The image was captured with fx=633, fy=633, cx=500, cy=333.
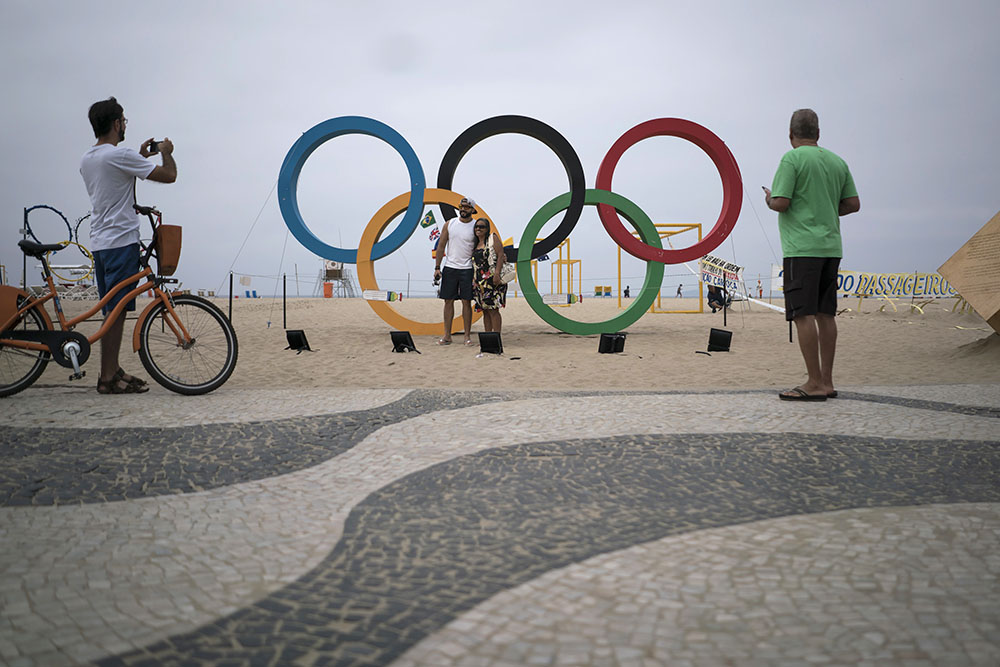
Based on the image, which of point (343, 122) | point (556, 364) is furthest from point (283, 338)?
point (556, 364)

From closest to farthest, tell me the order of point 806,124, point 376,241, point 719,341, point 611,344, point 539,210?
1. point 806,124
2. point 611,344
3. point 719,341
4. point 539,210
5. point 376,241

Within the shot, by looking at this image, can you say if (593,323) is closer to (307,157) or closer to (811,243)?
(307,157)

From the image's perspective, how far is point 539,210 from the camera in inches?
409

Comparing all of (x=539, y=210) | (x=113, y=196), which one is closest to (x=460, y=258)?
(x=539, y=210)

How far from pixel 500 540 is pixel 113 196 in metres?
4.14

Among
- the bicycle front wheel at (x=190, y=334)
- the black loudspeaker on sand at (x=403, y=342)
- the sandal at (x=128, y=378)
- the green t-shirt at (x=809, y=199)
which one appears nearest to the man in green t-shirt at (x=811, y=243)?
the green t-shirt at (x=809, y=199)

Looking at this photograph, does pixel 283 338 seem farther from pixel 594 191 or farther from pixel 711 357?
pixel 711 357

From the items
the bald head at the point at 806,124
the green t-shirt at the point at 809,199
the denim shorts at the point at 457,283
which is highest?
the bald head at the point at 806,124

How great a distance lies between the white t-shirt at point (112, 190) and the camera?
452cm

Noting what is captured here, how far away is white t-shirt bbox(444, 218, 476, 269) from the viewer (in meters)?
8.95

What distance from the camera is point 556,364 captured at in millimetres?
7586

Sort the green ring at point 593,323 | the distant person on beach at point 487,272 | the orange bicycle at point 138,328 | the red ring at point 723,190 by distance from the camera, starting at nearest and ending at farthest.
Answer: the orange bicycle at point 138,328 → the distant person on beach at point 487,272 → the green ring at point 593,323 → the red ring at point 723,190

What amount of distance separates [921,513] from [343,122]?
10.3 metres

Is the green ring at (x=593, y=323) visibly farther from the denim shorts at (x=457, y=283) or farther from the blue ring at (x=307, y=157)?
the blue ring at (x=307, y=157)
